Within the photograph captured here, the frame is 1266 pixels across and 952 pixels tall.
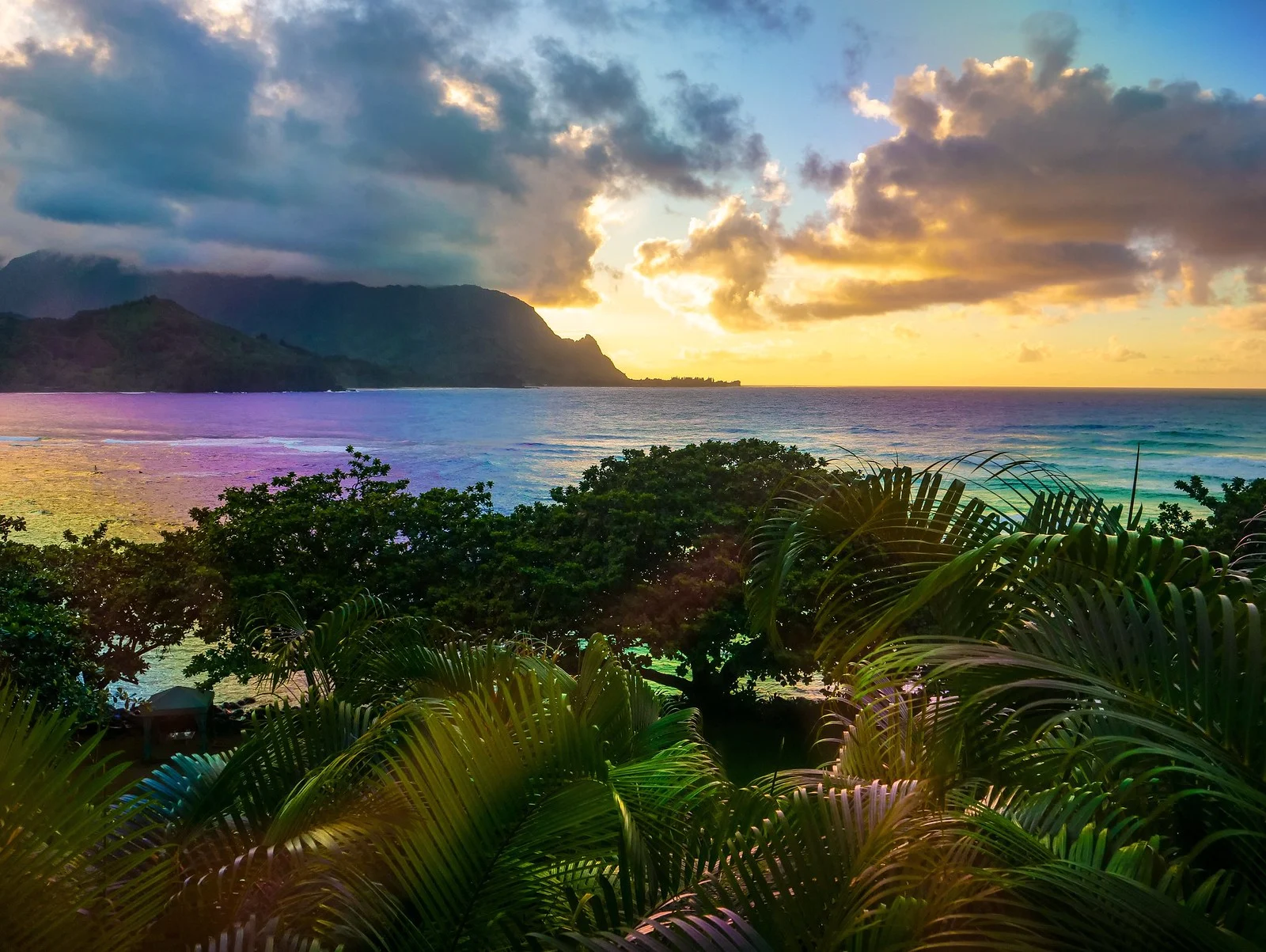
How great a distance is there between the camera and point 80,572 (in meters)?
11.9

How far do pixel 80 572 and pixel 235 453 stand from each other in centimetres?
5329

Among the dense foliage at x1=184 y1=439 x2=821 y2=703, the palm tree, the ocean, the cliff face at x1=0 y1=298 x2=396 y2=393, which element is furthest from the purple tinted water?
the palm tree

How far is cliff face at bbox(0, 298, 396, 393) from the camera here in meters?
116

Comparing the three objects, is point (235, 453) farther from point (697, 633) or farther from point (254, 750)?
point (254, 750)

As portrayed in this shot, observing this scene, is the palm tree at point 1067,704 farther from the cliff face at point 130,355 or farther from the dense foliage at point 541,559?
the cliff face at point 130,355

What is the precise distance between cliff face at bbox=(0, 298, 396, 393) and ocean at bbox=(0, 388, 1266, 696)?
3.32 m

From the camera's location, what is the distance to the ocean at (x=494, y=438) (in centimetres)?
4331

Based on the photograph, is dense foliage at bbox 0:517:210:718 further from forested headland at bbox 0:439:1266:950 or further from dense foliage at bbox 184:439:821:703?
forested headland at bbox 0:439:1266:950

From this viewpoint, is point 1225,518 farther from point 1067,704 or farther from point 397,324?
point 397,324

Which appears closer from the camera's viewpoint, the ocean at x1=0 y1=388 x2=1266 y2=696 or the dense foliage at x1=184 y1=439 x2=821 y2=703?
the dense foliage at x1=184 y1=439 x2=821 y2=703

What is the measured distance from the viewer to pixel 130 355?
→ 382 feet

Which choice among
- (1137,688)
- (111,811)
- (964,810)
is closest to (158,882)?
(111,811)

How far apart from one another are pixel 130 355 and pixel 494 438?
74.4m

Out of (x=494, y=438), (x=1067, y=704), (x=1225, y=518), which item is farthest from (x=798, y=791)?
(x=494, y=438)
